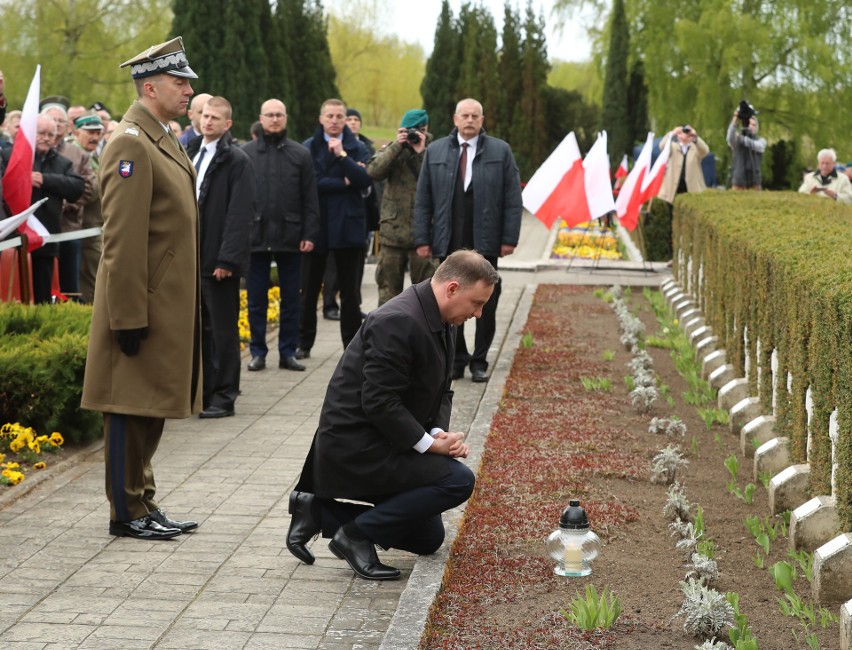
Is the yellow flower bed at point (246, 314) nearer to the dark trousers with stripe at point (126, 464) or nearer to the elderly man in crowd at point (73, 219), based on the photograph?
the elderly man in crowd at point (73, 219)

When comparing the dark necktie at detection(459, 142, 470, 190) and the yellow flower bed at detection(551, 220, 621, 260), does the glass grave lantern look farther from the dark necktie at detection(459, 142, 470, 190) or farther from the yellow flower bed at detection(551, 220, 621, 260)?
the yellow flower bed at detection(551, 220, 621, 260)

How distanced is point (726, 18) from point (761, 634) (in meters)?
32.9

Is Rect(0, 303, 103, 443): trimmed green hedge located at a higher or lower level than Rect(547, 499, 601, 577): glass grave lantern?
higher

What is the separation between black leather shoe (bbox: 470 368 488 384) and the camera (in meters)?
10.2

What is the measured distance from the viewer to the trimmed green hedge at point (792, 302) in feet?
18.2

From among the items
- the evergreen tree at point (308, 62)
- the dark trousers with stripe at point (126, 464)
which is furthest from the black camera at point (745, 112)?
the evergreen tree at point (308, 62)

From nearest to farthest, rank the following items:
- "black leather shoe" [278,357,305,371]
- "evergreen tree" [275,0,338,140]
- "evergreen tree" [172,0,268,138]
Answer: "black leather shoe" [278,357,305,371] < "evergreen tree" [172,0,268,138] < "evergreen tree" [275,0,338,140]

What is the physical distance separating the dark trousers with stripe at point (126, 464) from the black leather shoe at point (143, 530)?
0.02 meters

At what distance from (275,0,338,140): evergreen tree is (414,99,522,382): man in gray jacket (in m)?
32.8

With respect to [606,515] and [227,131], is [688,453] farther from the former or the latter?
[227,131]

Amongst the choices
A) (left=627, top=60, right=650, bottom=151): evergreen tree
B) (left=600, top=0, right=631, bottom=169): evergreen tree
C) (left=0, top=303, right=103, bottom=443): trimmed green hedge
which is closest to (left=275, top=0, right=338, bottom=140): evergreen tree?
(left=600, top=0, right=631, bottom=169): evergreen tree

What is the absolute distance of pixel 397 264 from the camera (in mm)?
10695

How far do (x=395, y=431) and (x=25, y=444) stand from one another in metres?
3.08

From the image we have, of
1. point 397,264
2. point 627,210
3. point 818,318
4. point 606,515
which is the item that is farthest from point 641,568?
point 627,210
